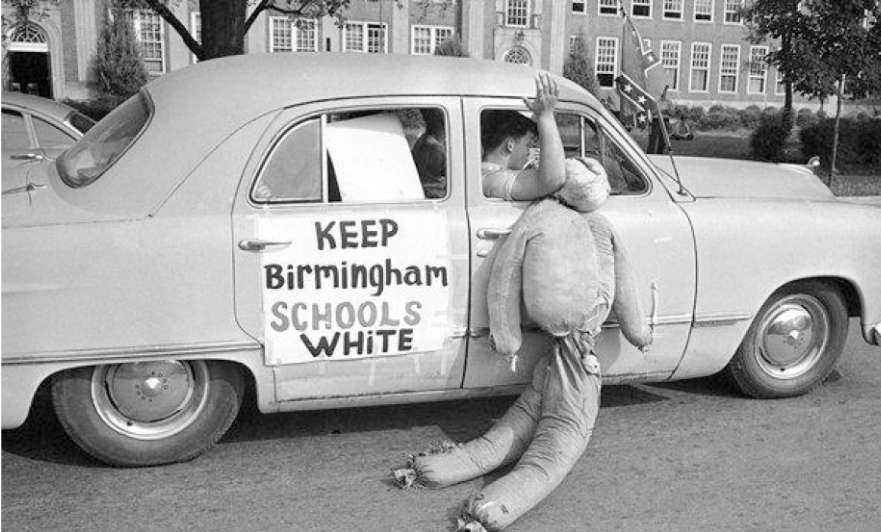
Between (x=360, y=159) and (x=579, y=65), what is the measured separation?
1796 inches

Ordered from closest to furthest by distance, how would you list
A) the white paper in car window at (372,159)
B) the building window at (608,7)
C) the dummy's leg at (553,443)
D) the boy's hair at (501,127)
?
the dummy's leg at (553,443), the white paper in car window at (372,159), the boy's hair at (501,127), the building window at (608,7)

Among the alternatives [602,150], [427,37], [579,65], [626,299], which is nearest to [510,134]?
[602,150]

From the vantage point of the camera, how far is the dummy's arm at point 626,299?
4.39 meters

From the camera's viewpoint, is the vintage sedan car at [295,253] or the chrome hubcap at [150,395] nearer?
the vintage sedan car at [295,253]

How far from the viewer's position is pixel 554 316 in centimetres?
417

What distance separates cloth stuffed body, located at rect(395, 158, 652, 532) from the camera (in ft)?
13.4

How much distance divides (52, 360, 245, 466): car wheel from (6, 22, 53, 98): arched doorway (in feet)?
138

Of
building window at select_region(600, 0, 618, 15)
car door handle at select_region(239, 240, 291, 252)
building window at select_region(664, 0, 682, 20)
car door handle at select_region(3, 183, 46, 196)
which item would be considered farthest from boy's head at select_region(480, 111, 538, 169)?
building window at select_region(664, 0, 682, 20)

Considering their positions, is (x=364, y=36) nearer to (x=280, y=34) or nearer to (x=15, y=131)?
(x=280, y=34)

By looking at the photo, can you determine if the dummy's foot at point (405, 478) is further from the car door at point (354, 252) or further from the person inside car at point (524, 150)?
the person inside car at point (524, 150)

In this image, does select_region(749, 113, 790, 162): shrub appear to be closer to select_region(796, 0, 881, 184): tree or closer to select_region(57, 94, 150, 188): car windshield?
select_region(796, 0, 881, 184): tree

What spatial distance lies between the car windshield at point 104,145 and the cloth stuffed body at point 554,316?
1.80 meters

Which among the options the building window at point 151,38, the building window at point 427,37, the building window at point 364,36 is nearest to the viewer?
the building window at point 151,38

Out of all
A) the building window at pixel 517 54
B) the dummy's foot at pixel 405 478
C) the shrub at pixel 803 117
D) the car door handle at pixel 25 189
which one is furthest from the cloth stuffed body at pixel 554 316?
the building window at pixel 517 54
